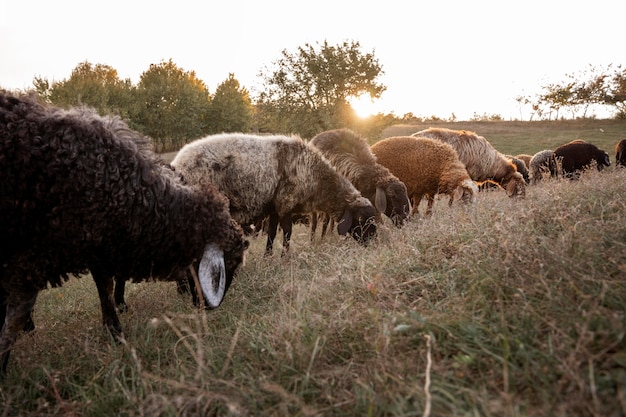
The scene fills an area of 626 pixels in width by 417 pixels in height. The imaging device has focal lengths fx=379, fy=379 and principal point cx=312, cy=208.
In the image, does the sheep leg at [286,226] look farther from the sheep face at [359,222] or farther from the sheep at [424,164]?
the sheep at [424,164]

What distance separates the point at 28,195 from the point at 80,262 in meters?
0.67

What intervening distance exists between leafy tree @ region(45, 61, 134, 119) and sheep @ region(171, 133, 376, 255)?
124 ft

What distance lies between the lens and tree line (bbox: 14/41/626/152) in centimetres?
2912

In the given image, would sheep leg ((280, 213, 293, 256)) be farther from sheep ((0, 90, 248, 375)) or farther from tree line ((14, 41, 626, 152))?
tree line ((14, 41, 626, 152))

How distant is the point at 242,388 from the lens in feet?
6.93

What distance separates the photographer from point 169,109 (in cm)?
4684

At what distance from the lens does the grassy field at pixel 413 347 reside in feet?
5.60

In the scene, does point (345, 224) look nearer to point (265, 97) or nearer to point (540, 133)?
point (265, 97)

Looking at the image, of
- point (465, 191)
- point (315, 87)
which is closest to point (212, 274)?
point (465, 191)

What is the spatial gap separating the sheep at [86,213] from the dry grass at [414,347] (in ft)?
1.79

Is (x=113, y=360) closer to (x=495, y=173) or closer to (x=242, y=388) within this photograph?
(x=242, y=388)

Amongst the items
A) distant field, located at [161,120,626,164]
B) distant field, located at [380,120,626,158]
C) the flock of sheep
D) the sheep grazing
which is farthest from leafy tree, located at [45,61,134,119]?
the flock of sheep

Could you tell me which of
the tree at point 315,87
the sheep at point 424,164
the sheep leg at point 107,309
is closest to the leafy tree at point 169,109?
the tree at point 315,87

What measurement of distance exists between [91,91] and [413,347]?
4839 centimetres
